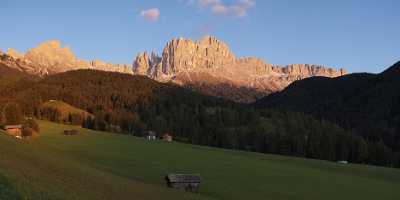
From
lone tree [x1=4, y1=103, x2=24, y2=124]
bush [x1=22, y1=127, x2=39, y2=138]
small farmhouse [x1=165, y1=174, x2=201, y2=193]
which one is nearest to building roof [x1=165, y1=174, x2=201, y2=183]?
small farmhouse [x1=165, y1=174, x2=201, y2=193]

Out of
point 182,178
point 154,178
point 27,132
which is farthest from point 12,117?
point 182,178

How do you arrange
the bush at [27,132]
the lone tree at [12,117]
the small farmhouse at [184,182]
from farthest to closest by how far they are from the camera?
the lone tree at [12,117] < the bush at [27,132] < the small farmhouse at [184,182]

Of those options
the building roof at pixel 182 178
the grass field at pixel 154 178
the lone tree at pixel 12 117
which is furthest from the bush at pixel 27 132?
the building roof at pixel 182 178

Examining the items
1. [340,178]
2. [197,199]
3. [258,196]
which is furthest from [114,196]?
[340,178]

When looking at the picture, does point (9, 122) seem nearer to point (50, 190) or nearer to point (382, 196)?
point (382, 196)

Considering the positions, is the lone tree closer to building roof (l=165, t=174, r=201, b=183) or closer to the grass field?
the grass field

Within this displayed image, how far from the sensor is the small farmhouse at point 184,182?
46938mm

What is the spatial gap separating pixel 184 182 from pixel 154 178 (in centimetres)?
Result: 824

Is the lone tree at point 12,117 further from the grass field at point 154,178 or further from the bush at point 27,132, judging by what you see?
the grass field at point 154,178

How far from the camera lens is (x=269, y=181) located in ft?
194

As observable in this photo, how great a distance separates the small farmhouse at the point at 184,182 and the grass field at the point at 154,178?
1341mm

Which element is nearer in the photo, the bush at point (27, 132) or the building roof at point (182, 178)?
the building roof at point (182, 178)

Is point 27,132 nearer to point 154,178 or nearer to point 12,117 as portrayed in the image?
point 12,117

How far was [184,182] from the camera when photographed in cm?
4712
